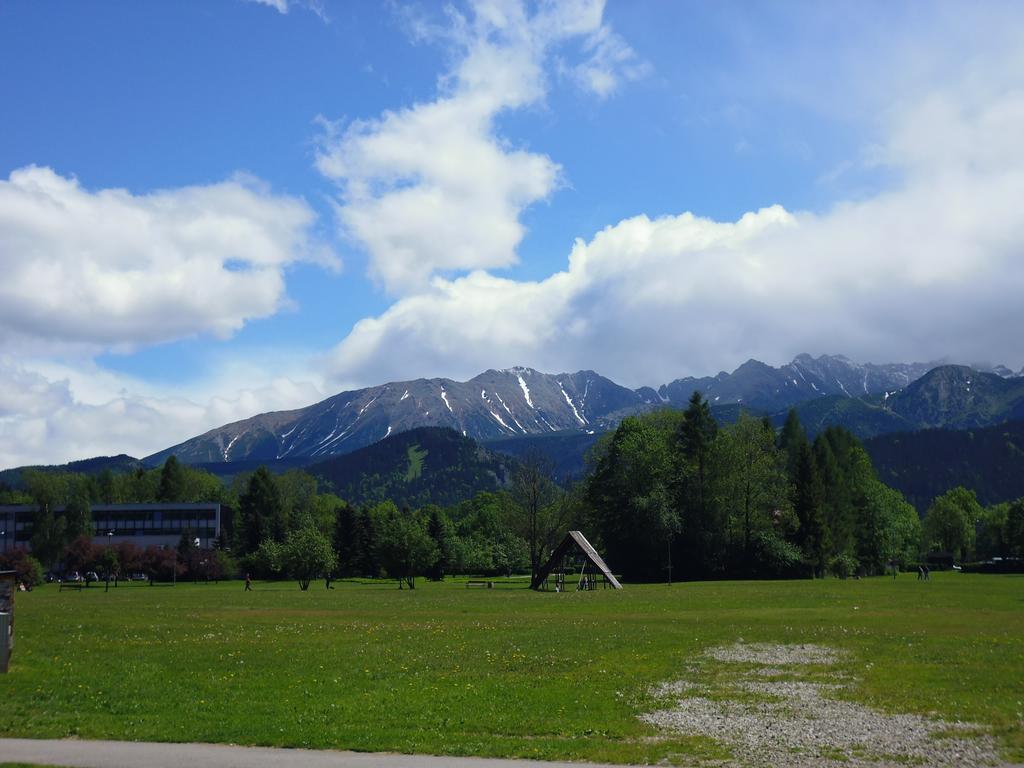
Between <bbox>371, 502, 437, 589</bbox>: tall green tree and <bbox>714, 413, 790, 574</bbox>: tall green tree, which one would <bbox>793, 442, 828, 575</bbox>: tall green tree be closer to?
<bbox>714, 413, 790, 574</bbox>: tall green tree

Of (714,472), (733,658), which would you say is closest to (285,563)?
(714,472)

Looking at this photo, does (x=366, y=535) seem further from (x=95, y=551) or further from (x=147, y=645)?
(x=147, y=645)

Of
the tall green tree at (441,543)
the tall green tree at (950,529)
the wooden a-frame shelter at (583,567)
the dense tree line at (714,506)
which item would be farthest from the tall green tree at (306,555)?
the tall green tree at (950,529)

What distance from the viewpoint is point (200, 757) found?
1325 cm

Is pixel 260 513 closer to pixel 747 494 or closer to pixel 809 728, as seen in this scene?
pixel 747 494

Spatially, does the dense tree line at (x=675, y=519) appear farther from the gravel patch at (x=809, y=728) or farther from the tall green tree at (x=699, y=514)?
the gravel patch at (x=809, y=728)

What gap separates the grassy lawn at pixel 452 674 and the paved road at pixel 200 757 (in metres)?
0.50

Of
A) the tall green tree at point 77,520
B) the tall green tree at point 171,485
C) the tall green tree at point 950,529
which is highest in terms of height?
the tall green tree at point 171,485

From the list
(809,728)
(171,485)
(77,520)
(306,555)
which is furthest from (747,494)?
(171,485)

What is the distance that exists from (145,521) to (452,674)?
158071 mm

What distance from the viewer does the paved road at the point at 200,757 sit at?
12.6m

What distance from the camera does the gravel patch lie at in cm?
1288

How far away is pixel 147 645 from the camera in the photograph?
91.1 ft

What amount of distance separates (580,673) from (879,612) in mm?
24352
